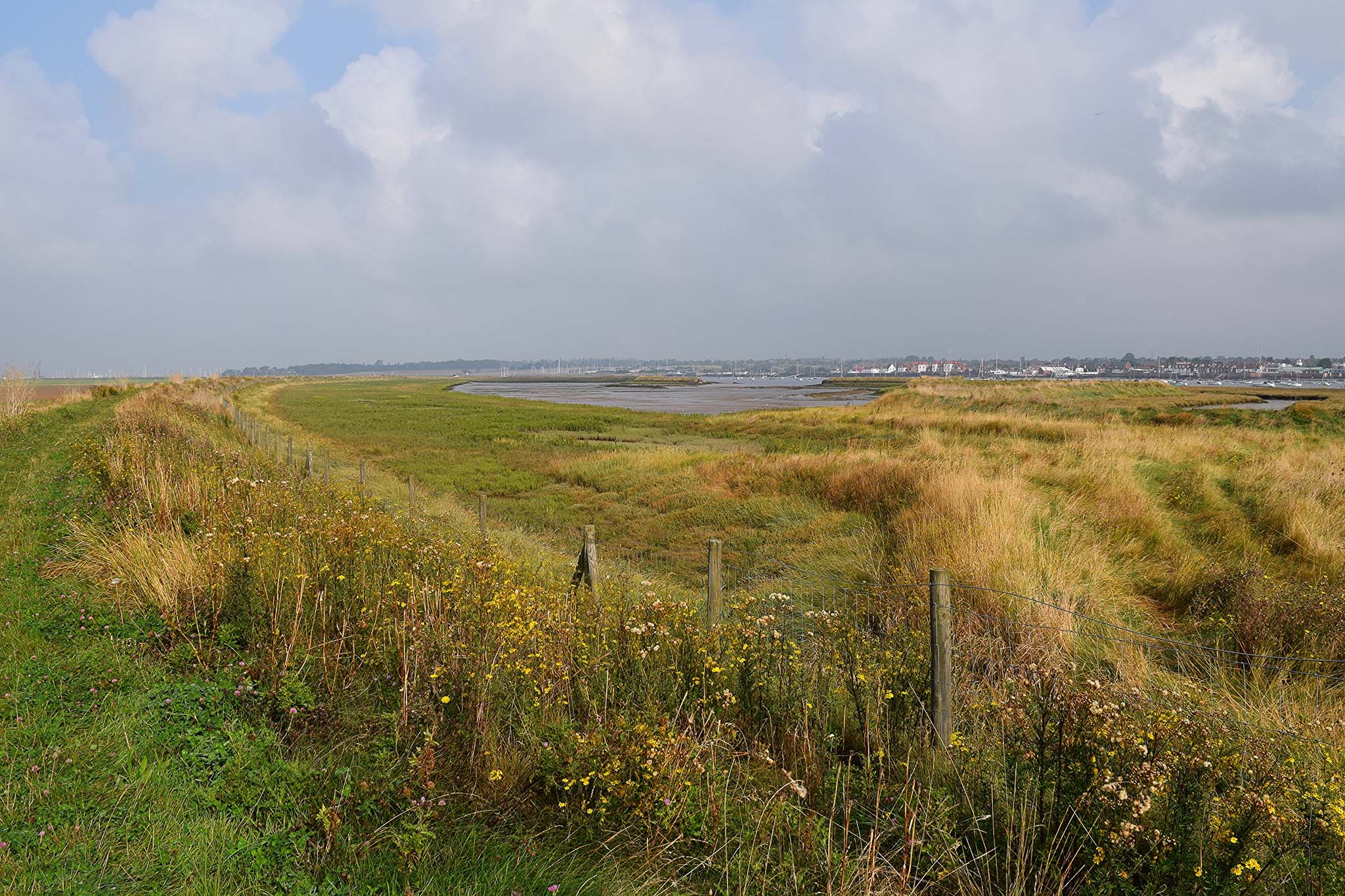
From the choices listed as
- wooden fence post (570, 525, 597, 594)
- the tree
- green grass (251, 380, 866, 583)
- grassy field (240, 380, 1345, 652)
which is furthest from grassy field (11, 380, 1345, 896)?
the tree

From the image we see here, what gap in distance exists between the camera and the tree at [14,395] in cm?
3144

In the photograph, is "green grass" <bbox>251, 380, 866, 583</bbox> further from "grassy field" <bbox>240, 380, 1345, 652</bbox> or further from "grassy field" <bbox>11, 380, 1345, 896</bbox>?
"grassy field" <bbox>11, 380, 1345, 896</bbox>

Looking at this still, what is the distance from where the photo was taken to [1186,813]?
3.49 metres

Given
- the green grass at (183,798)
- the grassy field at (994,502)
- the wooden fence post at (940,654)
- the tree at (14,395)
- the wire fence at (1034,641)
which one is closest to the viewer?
the green grass at (183,798)

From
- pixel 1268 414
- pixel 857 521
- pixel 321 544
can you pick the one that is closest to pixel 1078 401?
Answer: pixel 1268 414

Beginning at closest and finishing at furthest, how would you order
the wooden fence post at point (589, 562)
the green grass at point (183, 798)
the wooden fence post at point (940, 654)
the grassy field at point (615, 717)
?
the green grass at point (183, 798)
the grassy field at point (615, 717)
the wooden fence post at point (940, 654)
the wooden fence post at point (589, 562)

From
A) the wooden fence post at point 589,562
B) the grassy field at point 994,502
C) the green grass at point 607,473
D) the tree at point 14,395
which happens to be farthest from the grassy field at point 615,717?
the tree at point 14,395

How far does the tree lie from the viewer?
31.4 m

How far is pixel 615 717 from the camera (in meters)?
4.20

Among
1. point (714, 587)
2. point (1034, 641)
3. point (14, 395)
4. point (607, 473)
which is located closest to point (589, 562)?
point (714, 587)

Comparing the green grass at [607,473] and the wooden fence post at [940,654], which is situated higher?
the wooden fence post at [940,654]

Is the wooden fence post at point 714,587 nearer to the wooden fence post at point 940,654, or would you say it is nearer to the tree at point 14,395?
the wooden fence post at point 940,654

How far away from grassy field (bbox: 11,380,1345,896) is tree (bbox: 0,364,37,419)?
28.1 m

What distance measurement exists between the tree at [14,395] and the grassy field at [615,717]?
2814 centimetres
